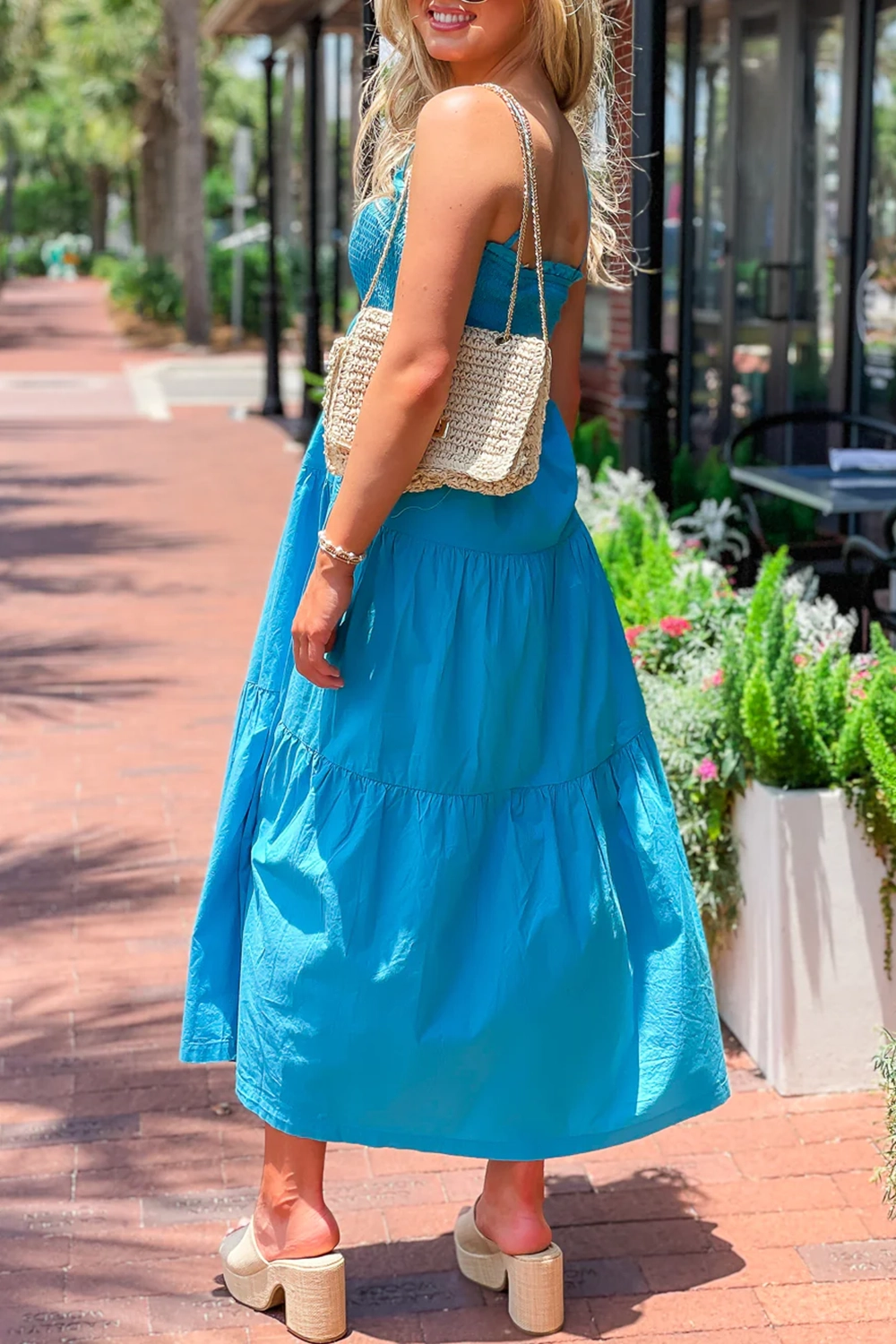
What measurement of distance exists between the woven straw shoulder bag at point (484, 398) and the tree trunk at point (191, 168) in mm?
26627

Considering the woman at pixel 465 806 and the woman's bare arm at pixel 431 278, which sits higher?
the woman's bare arm at pixel 431 278

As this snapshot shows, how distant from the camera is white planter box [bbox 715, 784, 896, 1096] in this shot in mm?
3338

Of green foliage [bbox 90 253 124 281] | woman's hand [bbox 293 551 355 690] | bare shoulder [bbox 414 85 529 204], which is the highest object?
green foliage [bbox 90 253 124 281]

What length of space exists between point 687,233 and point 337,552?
9.42m

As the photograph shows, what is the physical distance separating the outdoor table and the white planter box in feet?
6.78

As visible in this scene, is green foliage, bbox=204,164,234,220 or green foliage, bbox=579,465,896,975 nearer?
green foliage, bbox=579,465,896,975

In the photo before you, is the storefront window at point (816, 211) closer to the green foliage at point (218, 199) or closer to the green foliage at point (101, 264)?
the green foliage at point (218, 199)

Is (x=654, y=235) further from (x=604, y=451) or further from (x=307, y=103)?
(x=307, y=103)

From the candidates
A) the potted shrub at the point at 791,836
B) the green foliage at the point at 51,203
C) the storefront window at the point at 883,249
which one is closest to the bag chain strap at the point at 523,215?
the potted shrub at the point at 791,836

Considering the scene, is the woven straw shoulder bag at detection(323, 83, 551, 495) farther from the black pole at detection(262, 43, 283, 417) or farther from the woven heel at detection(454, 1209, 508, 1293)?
the black pole at detection(262, 43, 283, 417)

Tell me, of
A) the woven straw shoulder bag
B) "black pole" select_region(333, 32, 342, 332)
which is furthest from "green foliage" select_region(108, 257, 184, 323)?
the woven straw shoulder bag

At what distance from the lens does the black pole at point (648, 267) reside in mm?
4816

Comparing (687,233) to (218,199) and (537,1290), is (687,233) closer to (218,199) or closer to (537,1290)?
(537,1290)

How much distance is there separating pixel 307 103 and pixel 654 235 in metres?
10.6
